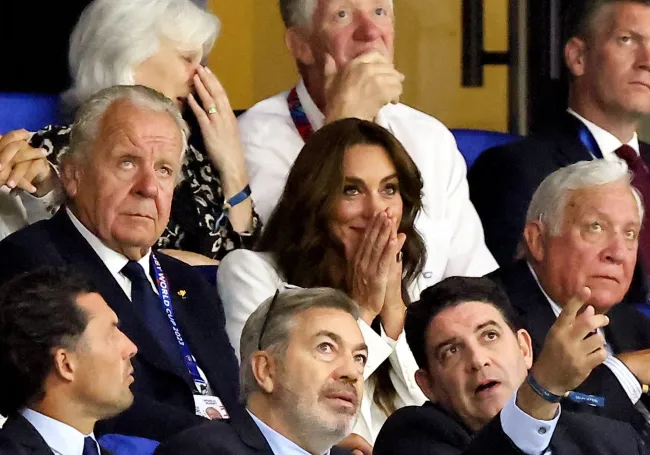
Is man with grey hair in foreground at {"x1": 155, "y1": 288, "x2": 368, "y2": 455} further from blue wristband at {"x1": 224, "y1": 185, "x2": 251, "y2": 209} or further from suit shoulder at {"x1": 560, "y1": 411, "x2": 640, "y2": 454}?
blue wristband at {"x1": 224, "y1": 185, "x2": 251, "y2": 209}

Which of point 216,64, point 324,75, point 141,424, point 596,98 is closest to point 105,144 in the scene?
point 141,424

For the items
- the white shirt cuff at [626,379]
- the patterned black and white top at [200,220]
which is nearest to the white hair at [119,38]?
the patterned black and white top at [200,220]

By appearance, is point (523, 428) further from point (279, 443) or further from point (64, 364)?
point (64, 364)

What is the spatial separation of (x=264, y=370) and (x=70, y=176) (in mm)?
723

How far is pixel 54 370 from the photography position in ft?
7.85

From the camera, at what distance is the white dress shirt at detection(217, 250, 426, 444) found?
310 cm

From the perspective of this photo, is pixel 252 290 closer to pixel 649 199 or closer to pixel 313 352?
pixel 313 352

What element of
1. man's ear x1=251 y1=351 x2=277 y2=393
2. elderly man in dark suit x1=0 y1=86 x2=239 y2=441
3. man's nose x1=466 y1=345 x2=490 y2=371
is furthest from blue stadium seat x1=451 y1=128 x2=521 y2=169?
man's ear x1=251 y1=351 x2=277 y2=393

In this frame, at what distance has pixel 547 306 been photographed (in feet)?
10.8

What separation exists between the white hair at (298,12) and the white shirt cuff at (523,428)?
1696 mm

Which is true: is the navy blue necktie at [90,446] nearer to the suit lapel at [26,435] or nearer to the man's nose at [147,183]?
the suit lapel at [26,435]

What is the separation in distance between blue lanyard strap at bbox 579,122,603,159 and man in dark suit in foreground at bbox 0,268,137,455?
193cm

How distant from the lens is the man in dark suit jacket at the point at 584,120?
393 cm

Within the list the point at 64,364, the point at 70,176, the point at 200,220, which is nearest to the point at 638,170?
the point at 200,220
